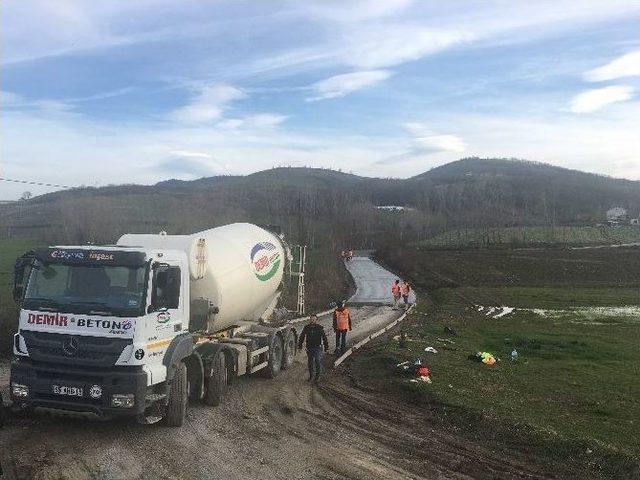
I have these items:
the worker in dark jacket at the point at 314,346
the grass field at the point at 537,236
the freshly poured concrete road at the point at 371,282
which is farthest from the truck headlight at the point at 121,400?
the grass field at the point at 537,236

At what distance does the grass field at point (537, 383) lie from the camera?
36.0 ft

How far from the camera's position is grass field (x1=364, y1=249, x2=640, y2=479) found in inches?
432

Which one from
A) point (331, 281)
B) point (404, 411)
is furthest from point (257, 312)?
point (331, 281)

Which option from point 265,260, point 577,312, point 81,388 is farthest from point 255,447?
point 577,312

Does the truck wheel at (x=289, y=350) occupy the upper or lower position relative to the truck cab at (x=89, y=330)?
lower

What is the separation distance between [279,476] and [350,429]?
2885 millimetres

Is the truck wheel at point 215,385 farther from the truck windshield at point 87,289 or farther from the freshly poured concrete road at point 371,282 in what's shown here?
the freshly poured concrete road at point 371,282

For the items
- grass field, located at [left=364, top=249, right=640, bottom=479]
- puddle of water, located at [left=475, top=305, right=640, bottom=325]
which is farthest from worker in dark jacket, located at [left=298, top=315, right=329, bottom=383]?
puddle of water, located at [left=475, top=305, right=640, bottom=325]

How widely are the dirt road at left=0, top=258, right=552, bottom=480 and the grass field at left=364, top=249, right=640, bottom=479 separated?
3.33ft

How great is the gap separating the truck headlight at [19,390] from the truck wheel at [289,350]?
307 inches

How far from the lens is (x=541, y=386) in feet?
53.6

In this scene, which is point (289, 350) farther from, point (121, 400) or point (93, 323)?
point (93, 323)

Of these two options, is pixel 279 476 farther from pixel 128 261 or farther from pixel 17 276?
pixel 17 276

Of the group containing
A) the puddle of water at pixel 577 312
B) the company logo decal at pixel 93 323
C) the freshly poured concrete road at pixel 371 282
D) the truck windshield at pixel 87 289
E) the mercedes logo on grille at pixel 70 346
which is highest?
the truck windshield at pixel 87 289
